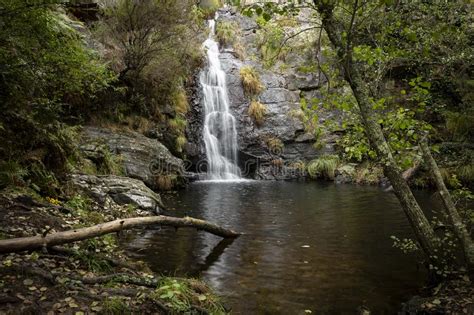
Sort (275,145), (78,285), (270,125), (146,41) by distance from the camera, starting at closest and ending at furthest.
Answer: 1. (78,285)
2. (146,41)
3. (275,145)
4. (270,125)

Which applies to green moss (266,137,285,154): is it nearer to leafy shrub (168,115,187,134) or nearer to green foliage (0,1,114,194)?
leafy shrub (168,115,187,134)

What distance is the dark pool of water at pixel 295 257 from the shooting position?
4.61 meters

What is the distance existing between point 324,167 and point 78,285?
17210mm

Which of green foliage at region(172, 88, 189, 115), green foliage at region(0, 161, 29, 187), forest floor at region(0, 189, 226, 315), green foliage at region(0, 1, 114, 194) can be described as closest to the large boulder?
green foliage at region(172, 88, 189, 115)

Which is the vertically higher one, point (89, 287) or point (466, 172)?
point (466, 172)

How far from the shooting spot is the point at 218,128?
2083 cm

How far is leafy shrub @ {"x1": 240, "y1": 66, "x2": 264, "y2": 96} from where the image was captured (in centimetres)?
2273

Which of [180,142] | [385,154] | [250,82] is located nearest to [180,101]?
[180,142]

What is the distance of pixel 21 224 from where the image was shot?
4.59 meters

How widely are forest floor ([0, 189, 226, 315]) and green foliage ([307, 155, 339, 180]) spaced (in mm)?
15769

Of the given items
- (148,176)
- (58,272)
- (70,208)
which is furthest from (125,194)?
(58,272)

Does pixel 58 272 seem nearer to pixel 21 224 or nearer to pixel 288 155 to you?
pixel 21 224

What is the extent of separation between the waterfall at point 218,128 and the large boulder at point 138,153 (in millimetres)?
5204

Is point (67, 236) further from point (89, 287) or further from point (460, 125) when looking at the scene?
point (460, 125)
